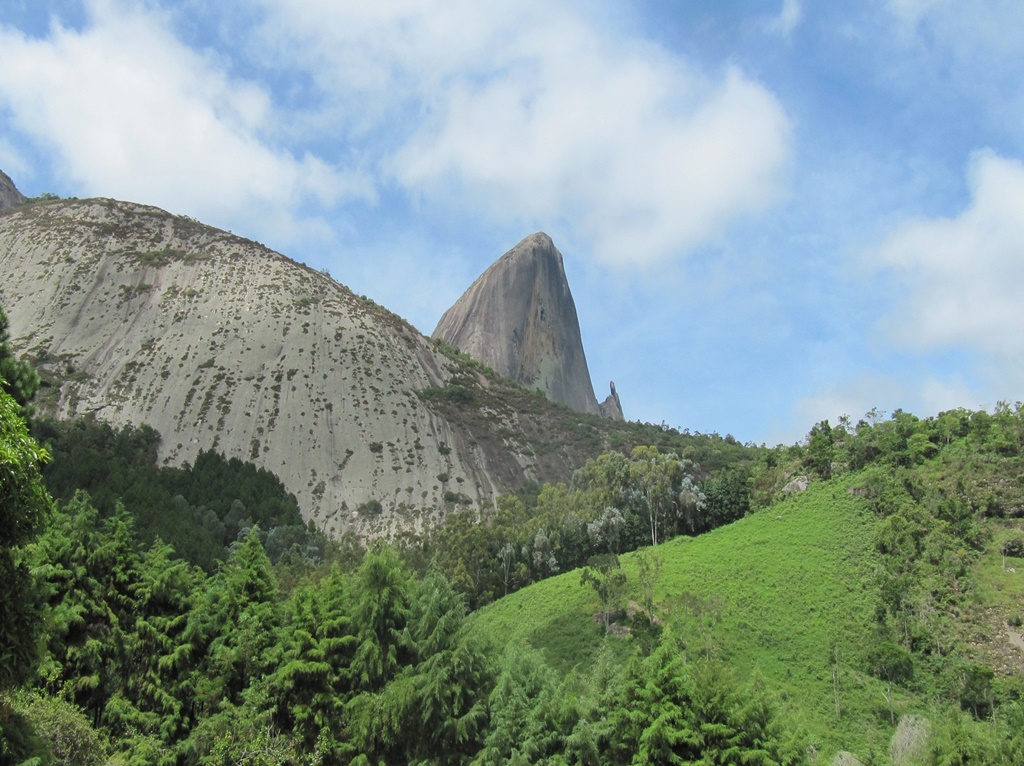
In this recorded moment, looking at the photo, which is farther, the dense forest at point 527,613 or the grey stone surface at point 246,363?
the grey stone surface at point 246,363

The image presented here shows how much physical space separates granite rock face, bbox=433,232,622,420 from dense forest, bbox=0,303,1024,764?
64.6m

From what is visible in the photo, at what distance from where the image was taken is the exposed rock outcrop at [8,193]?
5162 inches

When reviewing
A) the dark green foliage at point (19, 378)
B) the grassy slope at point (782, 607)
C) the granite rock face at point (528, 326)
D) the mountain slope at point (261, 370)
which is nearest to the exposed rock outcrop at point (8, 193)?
the mountain slope at point (261, 370)

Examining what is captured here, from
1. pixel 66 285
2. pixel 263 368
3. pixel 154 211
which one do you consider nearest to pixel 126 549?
pixel 263 368

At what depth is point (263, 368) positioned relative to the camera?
250 ft

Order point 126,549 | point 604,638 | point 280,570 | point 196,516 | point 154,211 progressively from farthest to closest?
point 154,211 < point 196,516 < point 280,570 < point 604,638 < point 126,549

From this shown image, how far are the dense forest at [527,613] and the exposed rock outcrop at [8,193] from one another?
8983 cm

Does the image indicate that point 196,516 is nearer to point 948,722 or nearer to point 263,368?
point 263,368

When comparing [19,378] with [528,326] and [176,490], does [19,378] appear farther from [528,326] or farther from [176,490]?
[528,326]

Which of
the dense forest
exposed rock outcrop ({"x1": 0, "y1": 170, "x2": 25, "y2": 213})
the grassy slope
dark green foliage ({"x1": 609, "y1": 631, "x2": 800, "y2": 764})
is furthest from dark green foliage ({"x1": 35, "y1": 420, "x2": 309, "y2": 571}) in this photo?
exposed rock outcrop ({"x1": 0, "y1": 170, "x2": 25, "y2": 213})

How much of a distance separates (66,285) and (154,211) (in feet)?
65.5

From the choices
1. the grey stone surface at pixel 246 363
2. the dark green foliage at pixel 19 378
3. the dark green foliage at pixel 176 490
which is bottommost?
the dark green foliage at pixel 19 378

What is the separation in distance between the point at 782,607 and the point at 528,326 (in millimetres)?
97751

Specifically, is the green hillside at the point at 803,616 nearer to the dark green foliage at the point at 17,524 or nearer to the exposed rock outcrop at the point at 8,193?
the dark green foliage at the point at 17,524
